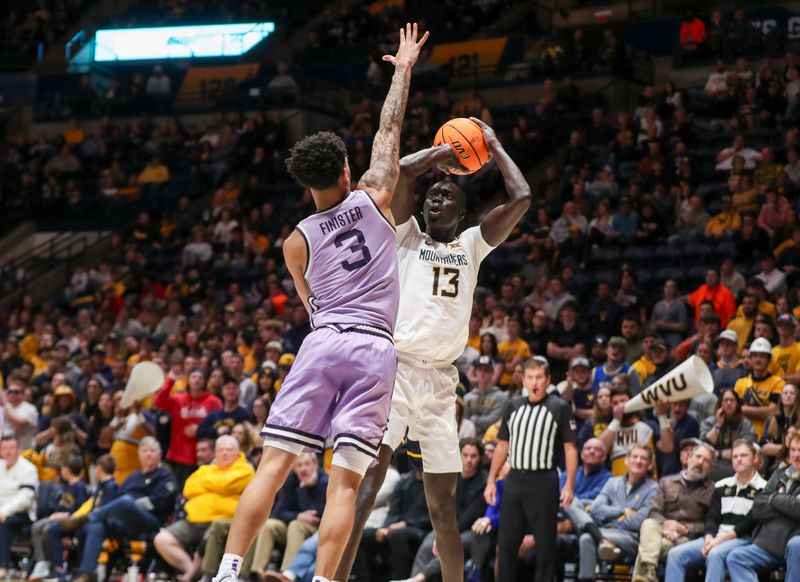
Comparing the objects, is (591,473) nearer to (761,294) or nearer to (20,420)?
(761,294)

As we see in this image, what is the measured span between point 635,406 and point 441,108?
1062 centimetres

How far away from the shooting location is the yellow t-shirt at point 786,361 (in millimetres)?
11492

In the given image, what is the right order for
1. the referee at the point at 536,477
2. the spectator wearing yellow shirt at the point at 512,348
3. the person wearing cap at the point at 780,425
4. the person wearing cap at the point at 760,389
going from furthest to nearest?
the spectator wearing yellow shirt at the point at 512,348 → the person wearing cap at the point at 760,389 → the person wearing cap at the point at 780,425 → the referee at the point at 536,477

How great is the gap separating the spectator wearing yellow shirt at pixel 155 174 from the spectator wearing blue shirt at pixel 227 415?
10.6 meters

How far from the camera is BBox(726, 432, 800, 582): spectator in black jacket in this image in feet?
29.7

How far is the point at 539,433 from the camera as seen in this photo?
964cm

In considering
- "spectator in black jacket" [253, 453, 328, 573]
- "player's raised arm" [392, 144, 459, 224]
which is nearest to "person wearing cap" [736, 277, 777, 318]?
"spectator in black jacket" [253, 453, 328, 573]

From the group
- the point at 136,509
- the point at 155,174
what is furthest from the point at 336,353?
the point at 155,174

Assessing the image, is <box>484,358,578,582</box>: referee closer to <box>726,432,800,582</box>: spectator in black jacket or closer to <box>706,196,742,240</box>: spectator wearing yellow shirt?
<box>726,432,800,582</box>: spectator in black jacket

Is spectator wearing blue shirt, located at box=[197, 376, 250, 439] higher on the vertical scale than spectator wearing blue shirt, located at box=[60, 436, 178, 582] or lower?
higher

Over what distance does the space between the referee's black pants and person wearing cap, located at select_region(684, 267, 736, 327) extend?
4468 millimetres

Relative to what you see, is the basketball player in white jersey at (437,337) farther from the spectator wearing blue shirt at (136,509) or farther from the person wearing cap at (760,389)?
the spectator wearing blue shirt at (136,509)

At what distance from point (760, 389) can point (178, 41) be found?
1906 centimetres

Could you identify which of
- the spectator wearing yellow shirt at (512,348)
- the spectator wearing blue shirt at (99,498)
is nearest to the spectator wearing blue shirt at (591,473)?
the spectator wearing yellow shirt at (512,348)
